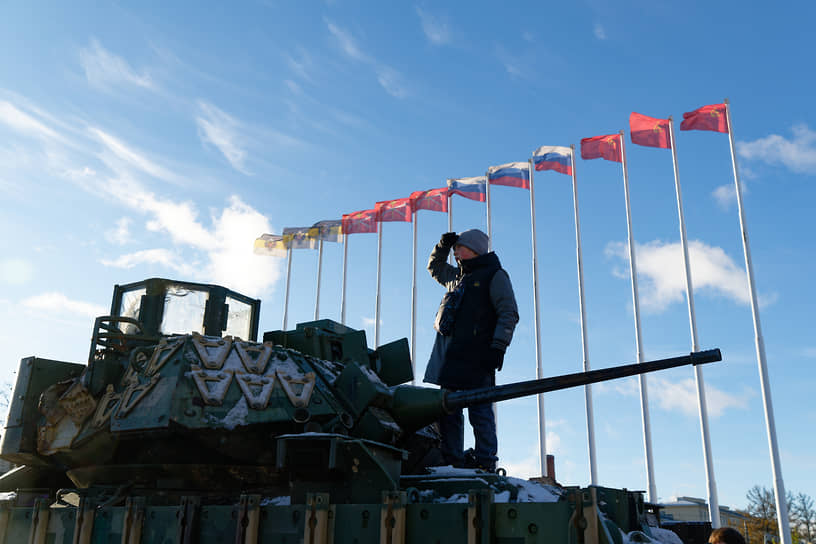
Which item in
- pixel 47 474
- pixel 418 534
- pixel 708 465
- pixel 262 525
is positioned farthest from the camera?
pixel 708 465

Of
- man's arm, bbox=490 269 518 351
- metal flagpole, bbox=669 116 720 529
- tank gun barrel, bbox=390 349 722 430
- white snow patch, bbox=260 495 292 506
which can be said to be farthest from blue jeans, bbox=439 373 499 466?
metal flagpole, bbox=669 116 720 529

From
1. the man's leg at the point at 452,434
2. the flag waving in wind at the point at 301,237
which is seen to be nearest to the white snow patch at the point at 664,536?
the man's leg at the point at 452,434

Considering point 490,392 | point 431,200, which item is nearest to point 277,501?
point 490,392

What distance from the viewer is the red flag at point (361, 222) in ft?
94.9

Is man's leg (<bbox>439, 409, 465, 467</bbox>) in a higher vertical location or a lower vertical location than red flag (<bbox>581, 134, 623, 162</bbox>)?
lower

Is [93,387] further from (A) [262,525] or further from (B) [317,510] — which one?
(B) [317,510]

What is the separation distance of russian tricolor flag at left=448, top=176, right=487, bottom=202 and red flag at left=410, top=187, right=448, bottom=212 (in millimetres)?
405

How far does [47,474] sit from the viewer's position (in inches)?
325

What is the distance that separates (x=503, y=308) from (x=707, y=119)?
16.3 metres

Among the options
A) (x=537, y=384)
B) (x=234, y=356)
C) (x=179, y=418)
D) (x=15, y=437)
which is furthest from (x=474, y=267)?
(x=15, y=437)

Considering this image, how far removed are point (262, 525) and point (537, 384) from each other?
310 cm

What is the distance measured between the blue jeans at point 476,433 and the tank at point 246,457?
19cm

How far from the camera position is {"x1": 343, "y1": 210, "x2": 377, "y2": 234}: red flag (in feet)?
94.9

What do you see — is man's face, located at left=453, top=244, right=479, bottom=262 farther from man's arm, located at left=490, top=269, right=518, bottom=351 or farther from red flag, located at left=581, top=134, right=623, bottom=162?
red flag, located at left=581, top=134, right=623, bottom=162
